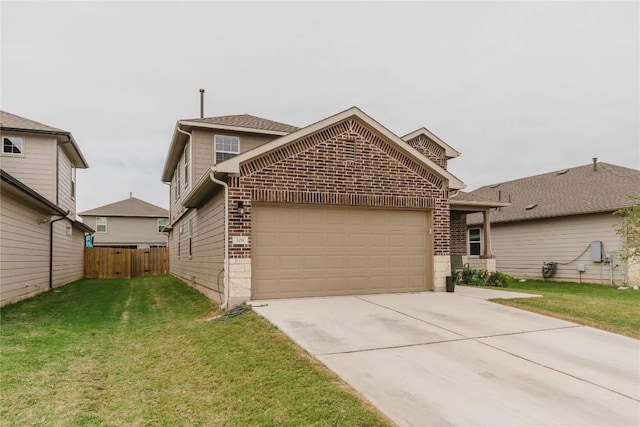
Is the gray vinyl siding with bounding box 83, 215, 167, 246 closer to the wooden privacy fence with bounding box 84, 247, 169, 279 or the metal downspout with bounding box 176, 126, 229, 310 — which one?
the wooden privacy fence with bounding box 84, 247, 169, 279

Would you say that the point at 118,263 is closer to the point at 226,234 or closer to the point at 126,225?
the point at 126,225

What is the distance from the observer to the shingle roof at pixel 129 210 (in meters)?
32.9

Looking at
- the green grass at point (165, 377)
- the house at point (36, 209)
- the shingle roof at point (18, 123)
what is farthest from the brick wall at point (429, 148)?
the shingle roof at point (18, 123)

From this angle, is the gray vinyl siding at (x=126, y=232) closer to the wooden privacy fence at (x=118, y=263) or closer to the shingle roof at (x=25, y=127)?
the wooden privacy fence at (x=118, y=263)

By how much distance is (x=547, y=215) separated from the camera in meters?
17.2

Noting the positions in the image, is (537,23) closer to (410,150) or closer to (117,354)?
(410,150)

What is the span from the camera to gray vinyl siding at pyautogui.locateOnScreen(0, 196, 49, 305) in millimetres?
9422

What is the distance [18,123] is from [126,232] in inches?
798

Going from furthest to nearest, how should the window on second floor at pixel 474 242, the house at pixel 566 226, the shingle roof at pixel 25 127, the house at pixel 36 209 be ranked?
the window on second floor at pixel 474 242
the house at pixel 566 226
the shingle roof at pixel 25 127
the house at pixel 36 209

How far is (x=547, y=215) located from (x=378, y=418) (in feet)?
55.8

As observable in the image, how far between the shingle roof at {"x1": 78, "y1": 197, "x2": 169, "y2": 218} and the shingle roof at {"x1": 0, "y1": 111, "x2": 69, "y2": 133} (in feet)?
62.0

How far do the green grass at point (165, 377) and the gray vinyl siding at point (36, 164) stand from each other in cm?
821

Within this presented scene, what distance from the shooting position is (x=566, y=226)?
665 inches

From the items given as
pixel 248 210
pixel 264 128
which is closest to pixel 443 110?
pixel 264 128
